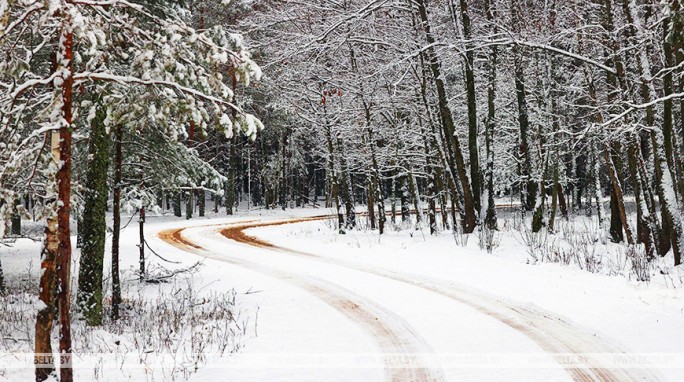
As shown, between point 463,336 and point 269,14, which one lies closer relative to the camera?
point 463,336

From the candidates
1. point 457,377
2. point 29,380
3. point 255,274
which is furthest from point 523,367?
point 255,274

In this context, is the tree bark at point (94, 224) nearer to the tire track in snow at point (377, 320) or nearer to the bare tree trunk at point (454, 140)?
the tire track in snow at point (377, 320)

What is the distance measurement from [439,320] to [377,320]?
103cm

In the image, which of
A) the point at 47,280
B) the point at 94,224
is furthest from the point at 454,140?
the point at 47,280

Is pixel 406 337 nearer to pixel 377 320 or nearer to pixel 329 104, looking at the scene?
pixel 377 320

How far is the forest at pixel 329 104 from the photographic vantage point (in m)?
5.99

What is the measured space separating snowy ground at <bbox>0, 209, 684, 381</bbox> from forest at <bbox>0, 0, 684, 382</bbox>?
5.62 feet

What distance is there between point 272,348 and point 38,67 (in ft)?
28.9

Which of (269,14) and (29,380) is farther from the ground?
(269,14)

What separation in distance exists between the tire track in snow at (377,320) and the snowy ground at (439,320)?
3 centimetres

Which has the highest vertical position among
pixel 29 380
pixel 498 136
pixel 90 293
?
pixel 498 136

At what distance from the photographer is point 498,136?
1016 inches

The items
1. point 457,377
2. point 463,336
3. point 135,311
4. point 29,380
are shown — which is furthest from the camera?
point 135,311

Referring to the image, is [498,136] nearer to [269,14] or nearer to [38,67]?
[269,14]
